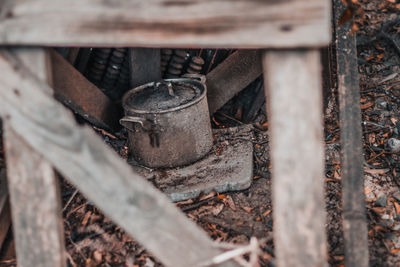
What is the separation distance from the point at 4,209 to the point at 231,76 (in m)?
1.85

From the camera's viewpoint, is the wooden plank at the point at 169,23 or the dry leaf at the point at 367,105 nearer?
the wooden plank at the point at 169,23

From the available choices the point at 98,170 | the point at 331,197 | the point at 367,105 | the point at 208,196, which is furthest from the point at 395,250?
the point at 98,170

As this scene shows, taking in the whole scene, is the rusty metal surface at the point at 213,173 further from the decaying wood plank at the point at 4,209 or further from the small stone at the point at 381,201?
the decaying wood plank at the point at 4,209

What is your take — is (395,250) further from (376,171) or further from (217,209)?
(217,209)

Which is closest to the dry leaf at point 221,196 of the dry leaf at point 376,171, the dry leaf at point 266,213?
the dry leaf at point 266,213

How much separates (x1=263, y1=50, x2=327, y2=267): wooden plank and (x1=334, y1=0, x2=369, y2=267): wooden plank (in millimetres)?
350

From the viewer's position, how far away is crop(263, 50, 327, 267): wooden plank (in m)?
1.59

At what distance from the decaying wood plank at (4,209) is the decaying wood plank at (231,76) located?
1.67 meters

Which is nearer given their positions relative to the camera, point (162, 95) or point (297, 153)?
point (297, 153)

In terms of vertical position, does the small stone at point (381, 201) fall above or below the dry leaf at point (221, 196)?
below

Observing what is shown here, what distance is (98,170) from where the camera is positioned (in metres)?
1.76

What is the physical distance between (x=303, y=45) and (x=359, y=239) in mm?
995

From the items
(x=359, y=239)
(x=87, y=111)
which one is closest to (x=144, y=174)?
(x=87, y=111)

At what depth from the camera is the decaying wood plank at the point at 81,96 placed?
8.48 ft
